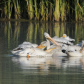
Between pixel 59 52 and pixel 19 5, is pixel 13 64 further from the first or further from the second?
pixel 19 5

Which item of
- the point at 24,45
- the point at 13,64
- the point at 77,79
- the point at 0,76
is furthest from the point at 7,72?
the point at 24,45

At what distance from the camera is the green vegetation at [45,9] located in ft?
62.0

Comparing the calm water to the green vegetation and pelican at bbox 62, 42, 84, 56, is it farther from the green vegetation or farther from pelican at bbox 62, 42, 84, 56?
the green vegetation

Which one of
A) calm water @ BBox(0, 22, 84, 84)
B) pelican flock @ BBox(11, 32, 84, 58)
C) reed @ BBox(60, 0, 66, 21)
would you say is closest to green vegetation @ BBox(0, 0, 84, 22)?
reed @ BBox(60, 0, 66, 21)

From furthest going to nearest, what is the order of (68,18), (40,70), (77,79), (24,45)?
(68,18) < (24,45) < (40,70) < (77,79)

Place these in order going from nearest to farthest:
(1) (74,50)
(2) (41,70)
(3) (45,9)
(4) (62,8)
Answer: (2) (41,70)
(1) (74,50)
(4) (62,8)
(3) (45,9)

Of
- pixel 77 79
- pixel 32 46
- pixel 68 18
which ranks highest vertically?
pixel 68 18

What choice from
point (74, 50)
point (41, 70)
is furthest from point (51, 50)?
point (41, 70)

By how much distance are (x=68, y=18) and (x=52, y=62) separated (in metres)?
13.9

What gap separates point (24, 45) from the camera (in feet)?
24.5

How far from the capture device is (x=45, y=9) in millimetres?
19422

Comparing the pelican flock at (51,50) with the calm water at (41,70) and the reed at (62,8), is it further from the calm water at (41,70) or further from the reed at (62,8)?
the reed at (62,8)

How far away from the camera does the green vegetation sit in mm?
18891

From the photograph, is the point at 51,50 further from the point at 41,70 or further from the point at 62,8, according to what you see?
the point at 62,8
